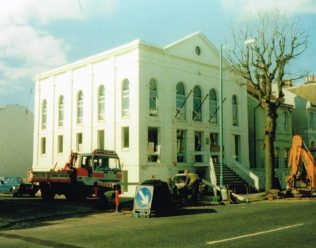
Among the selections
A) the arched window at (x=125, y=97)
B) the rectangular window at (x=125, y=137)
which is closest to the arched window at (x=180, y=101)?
the arched window at (x=125, y=97)

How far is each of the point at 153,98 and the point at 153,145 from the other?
11.7 ft

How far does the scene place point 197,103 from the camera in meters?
35.9

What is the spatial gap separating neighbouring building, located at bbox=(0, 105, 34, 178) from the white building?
10.5 metres

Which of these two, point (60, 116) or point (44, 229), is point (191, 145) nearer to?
point (60, 116)

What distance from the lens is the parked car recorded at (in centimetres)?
2990

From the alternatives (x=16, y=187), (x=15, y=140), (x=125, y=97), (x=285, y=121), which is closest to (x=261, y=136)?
(x=285, y=121)

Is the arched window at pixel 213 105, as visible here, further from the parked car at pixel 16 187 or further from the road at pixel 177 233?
the road at pixel 177 233

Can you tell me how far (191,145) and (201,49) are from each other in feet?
26.8

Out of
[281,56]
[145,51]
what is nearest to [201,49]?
[145,51]

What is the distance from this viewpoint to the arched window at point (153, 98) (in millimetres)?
32156

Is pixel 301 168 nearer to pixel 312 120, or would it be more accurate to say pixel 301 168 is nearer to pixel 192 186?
pixel 192 186

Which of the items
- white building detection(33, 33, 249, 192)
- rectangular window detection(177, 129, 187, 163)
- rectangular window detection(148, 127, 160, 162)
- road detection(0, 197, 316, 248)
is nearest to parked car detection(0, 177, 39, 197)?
white building detection(33, 33, 249, 192)

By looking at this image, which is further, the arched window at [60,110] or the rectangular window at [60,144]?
the arched window at [60,110]

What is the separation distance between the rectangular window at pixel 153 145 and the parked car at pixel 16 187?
818cm
